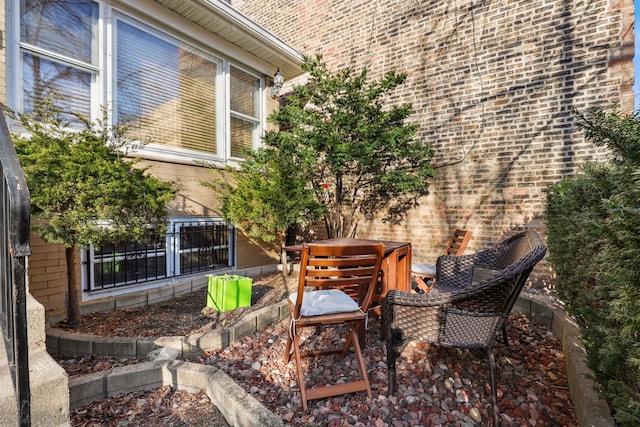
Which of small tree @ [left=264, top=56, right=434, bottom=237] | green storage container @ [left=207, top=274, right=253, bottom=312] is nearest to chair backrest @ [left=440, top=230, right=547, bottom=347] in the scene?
green storage container @ [left=207, top=274, right=253, bottom=312]

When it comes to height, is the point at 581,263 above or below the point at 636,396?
above

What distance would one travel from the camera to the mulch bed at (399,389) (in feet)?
6.52

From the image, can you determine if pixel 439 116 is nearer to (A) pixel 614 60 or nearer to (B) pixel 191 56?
(A) pixel 614 60

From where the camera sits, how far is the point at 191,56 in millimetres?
5418

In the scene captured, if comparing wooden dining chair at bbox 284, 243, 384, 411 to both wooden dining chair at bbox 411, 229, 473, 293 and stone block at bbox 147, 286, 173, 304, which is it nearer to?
wooden dining chair at bbox 411, 229, 473, 293

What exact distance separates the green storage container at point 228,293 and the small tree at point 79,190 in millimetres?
1043

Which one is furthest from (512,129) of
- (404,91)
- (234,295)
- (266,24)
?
(266,24)

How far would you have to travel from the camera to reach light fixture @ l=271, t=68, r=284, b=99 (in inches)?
249

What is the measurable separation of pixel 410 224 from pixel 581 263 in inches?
158

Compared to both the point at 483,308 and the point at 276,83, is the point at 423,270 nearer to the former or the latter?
the point at 483,308

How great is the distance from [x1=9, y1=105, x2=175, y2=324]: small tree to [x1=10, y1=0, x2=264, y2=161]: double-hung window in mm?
1046

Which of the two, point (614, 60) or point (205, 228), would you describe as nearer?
point (614, 60)

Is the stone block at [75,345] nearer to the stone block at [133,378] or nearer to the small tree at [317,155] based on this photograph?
the stone block at [133,378]

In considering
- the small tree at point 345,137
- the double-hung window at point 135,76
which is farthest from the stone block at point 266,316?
the double-hung window at point 135,76
